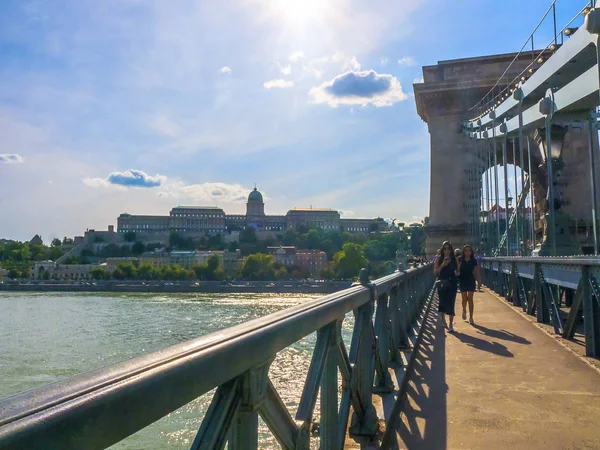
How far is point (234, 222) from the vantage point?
121062mm

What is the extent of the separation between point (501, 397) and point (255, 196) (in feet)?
394

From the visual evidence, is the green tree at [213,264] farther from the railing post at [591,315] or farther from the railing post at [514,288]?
the railing post at [591,315]

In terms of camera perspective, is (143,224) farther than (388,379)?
Yes

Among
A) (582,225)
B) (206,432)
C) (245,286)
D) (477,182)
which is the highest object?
(477,182)

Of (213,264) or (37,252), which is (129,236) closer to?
(37,252)

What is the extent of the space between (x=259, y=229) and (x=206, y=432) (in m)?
114

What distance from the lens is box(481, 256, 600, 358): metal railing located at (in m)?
3.95

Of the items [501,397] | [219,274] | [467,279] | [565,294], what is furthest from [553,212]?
[219,274]

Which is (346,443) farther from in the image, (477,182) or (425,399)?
(477,182)

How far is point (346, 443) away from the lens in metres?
2.36

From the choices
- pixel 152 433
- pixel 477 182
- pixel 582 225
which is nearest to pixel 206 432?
pixel 152 433

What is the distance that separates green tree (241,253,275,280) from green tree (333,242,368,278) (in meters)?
11.9

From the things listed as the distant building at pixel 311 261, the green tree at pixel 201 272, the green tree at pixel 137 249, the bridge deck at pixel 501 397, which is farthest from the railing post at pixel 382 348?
the green tree at pixel 137 249

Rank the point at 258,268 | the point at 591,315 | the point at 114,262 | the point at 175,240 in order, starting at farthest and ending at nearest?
the point at 175,240, the point at 114,262, the point at 258,268, the point at 591,315
